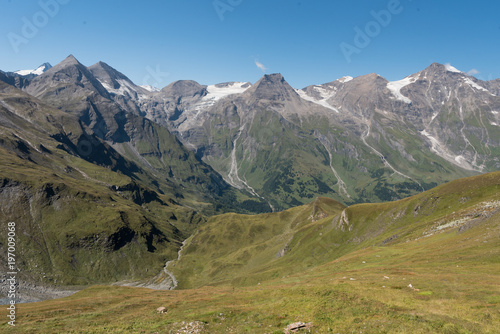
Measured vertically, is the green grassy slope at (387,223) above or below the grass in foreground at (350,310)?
below

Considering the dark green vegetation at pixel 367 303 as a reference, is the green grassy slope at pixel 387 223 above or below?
below

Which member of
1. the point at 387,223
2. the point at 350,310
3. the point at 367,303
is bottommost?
the point at 387,223

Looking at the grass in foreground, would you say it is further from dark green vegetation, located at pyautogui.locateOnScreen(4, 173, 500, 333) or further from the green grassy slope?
the green grassy slope

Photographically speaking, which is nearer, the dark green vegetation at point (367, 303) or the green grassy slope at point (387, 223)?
the dark green vegetation at point (367, 303)

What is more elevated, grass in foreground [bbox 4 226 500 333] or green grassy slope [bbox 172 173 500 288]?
grass in foreground [bbox 4 226 500 333]

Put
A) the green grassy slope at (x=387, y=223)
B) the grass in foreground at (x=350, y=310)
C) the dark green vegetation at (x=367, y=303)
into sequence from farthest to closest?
1. the green grassy slope at (x=387, y=223)
2. the dark green vegetation at (x=367, y=303)
3. the grass in foreground at (x=350, y=310)

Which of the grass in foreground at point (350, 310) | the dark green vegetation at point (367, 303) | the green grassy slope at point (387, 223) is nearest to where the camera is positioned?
the grass in foreground at point (350, 310)

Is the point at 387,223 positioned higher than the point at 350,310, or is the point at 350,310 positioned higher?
the point at 350,310

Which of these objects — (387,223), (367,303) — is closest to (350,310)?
(367,303)

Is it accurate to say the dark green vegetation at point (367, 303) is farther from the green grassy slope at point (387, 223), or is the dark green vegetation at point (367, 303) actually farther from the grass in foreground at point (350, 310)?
the green grassy slope at point (387, 223)

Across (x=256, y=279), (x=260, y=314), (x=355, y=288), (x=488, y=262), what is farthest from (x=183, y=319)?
(x=256, y=279)

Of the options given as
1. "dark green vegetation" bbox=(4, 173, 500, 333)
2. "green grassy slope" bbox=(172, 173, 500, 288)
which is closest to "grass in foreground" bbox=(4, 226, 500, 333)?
"dark green vegetation" bbox=(4, 173, 500, 333)

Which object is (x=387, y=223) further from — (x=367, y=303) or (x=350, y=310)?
(x=350, y=310)

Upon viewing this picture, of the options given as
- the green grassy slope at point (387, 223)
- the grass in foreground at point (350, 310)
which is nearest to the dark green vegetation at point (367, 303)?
the grass in foreground at point (350, 310)
